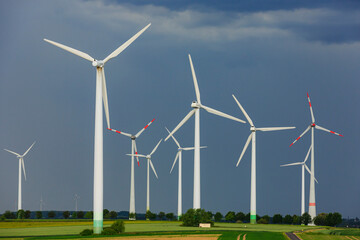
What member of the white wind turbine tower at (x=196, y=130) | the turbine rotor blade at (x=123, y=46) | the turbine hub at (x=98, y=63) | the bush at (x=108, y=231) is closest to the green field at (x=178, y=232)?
the bush at (x=108, y=231)

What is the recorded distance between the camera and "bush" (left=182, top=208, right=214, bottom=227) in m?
130

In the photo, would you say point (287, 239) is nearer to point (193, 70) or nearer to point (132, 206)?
point (193, 70)

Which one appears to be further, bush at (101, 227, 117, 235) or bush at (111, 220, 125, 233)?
bush at (111, 220, 125, 233)

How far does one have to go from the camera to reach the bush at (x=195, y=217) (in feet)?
426

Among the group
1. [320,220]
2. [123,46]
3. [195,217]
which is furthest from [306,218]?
[123,46]

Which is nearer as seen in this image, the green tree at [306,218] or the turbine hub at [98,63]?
the turbine hub at [98,63]

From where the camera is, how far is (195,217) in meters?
130

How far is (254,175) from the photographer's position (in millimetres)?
157875

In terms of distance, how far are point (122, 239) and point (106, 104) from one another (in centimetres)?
2510

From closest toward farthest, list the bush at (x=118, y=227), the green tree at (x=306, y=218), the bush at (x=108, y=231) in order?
1. the bush at (x=108, y=231)
2. the bush at (x=118, y=227)
3. the green tree at (x=306, y=218)

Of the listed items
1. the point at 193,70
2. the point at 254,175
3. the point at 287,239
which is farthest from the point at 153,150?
the point at 287,239

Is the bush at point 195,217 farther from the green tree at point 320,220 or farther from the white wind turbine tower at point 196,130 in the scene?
the green tree at point 320,220

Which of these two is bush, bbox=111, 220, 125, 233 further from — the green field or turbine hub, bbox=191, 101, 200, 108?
turbine hub, bbox=191, 101, 200, 108

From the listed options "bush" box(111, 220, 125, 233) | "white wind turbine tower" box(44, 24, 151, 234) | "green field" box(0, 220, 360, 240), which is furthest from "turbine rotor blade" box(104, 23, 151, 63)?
"green field" box(0, 220, 360, 240)
